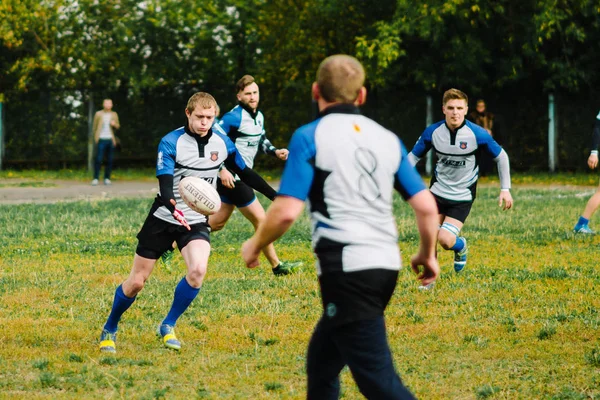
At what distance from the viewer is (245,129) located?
1157cm

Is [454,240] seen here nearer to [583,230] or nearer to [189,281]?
[189,281]

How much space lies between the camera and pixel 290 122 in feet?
104

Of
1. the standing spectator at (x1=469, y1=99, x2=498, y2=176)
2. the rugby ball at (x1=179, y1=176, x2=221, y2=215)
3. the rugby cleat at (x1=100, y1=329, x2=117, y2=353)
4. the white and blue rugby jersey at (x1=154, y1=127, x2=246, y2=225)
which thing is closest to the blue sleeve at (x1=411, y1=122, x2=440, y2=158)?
the white and blue rugby jersey at (x1=154, y1=127, x2=246, y2=225)

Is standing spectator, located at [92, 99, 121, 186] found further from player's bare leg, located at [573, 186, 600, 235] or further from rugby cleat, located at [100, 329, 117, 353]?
rugby cleat, located at [100, 329, 117, 353]

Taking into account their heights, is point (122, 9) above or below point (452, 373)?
above

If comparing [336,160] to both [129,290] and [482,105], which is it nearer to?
[129,290]

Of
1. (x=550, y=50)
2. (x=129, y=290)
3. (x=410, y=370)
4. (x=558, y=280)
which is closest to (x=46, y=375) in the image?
(x=129, y=290)

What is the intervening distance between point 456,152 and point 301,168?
21.0 ft

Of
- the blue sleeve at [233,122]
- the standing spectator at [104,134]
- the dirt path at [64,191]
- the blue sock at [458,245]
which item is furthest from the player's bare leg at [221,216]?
the standing spectator at [104,134]

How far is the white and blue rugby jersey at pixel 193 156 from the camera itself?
7641 mm

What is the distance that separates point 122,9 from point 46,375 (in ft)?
90.3

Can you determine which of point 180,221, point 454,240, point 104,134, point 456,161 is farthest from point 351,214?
point 104,134

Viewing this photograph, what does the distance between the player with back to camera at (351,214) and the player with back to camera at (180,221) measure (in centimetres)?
283

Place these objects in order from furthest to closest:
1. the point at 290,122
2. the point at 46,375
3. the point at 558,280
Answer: the point at 290,122 → the point at 558,280 → the point at 46,375
